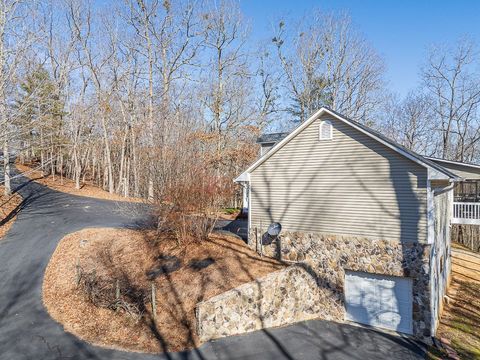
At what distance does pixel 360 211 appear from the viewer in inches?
408

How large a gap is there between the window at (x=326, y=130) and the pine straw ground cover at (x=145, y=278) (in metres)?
4.58

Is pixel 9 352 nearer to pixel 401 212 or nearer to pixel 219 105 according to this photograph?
pixel 401 212

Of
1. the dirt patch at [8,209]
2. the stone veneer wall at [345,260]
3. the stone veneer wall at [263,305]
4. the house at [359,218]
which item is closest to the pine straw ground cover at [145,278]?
the stone veneer wall at [263,305]

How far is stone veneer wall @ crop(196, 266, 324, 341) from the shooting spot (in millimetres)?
8703

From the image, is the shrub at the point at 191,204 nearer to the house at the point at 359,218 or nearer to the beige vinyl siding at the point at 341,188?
the beige vinyl siding at the point at 341,188

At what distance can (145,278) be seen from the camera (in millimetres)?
11086

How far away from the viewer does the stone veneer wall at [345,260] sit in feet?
30.7

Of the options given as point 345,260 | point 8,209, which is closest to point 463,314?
point 345,260

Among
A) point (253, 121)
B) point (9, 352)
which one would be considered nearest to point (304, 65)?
point (253, 121)

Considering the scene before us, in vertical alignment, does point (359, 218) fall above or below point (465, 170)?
below

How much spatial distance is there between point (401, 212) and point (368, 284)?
8.23 feet

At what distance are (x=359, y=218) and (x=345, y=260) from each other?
1431 millimetres

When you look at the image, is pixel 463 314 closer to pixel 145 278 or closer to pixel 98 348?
pixel 145 278

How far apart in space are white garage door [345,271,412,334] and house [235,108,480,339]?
29mm
